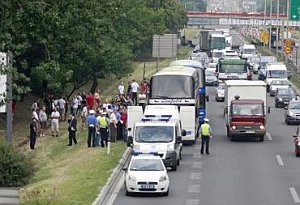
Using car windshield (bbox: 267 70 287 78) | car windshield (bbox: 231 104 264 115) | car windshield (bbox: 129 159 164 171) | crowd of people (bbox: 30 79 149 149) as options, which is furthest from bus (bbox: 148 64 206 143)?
car windshield (bbox: 267 70 287 78)

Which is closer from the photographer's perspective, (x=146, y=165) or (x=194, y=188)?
(x=146, y=165)

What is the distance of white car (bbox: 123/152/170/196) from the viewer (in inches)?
1383

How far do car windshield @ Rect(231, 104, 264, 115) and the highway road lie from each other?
1.46 metres

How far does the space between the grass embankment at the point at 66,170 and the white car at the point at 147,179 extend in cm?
113

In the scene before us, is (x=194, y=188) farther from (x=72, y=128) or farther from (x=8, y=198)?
(x=8, y=198)

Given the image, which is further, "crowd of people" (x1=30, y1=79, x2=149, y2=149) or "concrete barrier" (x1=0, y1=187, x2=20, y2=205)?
"crowd of people" (x1=30, y1=79, x2=149, y2=149)

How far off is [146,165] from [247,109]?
1662 centimetres

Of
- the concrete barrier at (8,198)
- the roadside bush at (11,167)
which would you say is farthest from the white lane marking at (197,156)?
the concrete barrier at (8,198)

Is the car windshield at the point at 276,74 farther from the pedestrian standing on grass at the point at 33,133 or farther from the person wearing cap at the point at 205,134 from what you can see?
the person wearing cap at the point at 205,134

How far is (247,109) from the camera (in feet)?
169

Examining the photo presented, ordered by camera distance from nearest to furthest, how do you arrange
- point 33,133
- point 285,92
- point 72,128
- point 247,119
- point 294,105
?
point 72,128
point 33,133
point 247,119
point 294,105
point 285,92

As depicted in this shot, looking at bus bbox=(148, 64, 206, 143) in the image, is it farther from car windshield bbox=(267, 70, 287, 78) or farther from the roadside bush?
car windshield bbox=(267, 70, 287, 78)

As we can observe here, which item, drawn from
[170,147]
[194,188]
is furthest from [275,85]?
[194,188]

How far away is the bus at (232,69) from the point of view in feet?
268
